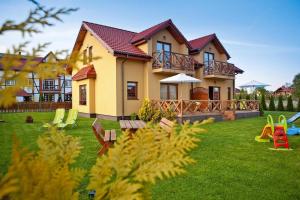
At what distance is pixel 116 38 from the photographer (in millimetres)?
17609

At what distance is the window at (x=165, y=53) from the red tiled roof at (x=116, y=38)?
99cm

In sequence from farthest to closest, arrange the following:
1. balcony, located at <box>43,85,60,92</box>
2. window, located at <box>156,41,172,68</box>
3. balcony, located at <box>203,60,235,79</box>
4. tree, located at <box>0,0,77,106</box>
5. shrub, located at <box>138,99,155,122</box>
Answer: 1. balcony, located at <box>43,85,60,92</box>
2. balcony, located at <box>203,60,235,79</box>
3. window, located at <box>156,41,172,68</box>
4. shrub, located at <box>138,99,155,122</box>
5. tree, located at <box>0,0,77,106</box>

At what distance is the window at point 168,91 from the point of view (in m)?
17.6

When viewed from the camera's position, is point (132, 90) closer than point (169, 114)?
No

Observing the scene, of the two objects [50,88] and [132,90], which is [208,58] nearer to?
[132,90]

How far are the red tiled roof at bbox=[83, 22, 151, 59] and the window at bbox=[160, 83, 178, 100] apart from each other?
279cm

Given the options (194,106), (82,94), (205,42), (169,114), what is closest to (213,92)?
(205,42)

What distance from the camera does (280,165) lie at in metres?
5.64

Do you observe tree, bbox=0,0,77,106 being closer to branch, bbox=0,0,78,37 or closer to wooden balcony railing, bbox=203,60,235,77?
branch, bbox=0,0,78,37

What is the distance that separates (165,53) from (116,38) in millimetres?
4046

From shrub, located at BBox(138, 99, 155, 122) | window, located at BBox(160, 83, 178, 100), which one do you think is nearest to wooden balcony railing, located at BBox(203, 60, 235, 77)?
window, located at BBox(160, 83, 178, 100)

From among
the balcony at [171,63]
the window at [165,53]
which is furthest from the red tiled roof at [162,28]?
the balcony at [171,63]

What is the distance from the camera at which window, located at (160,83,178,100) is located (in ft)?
57.9

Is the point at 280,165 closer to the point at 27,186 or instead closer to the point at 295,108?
the point at 27,186
